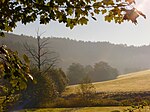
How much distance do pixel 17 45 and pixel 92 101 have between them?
14678 centimetres

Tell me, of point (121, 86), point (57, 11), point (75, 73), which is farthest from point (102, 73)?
point (57, 11)

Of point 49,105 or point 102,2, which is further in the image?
point 49,105

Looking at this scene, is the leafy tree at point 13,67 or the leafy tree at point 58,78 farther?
the leafy tree at point 58,78

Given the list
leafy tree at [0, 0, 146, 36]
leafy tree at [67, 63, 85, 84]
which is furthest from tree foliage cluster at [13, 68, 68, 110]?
leafy tree at [67, 63, 85, 84]

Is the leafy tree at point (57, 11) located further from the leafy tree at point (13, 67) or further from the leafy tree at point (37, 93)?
the leafy tree at point (37, 93)

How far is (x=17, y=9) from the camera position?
17.4 ft

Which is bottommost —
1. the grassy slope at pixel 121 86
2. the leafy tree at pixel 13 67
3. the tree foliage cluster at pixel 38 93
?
the grassy slope at pixel 121 86

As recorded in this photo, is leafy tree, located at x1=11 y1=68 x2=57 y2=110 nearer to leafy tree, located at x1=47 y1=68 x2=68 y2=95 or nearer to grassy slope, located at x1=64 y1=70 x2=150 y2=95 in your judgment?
leafy tree, located at x1=47 y1=68 x2=68 y2=95

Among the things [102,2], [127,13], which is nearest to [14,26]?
[102,2]

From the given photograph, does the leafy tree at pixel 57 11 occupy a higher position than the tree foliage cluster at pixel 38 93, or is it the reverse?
the leafy tree at pixel 57 11

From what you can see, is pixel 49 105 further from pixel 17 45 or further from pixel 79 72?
pixel 17 45

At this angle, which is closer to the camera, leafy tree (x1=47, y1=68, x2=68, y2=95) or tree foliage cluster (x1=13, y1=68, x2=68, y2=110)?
tree foliage cluster (x1=13, y1=68, x2=68, y2=110)

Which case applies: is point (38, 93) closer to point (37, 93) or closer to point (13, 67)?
point (37, 93)

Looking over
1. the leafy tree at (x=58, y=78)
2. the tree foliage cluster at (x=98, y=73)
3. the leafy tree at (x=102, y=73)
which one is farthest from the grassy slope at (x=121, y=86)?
the leafy tree at (x=102, y=73)
